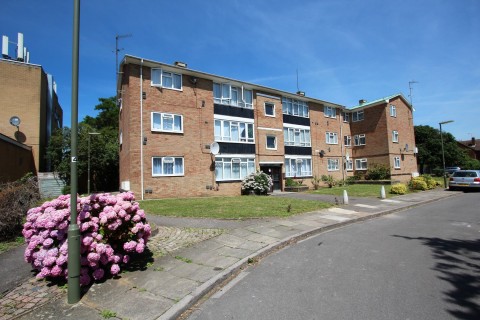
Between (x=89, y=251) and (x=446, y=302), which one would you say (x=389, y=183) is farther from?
(x=89, y=251)

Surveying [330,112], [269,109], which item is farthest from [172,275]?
[330,112]

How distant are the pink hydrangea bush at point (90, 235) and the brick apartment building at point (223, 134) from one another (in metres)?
12.7

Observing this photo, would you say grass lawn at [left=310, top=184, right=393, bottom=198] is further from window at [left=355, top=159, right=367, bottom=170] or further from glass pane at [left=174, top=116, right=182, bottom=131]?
glass pane at [left=174, top=116, right=182, bottom=131]

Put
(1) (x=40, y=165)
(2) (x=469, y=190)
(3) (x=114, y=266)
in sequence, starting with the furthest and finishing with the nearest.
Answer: (1) (x=40, y=165) → (2) (x=469, y=190) → (3) (x=114, y=266)

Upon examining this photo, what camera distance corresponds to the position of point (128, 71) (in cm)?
1853

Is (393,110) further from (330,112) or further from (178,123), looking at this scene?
(178,123)

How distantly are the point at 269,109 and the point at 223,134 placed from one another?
6.06m

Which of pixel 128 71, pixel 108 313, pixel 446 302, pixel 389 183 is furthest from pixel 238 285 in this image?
pixel 389 183

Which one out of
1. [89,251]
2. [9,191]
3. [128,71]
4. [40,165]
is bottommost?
[89,251]

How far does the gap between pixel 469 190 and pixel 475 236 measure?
19354 millimetres

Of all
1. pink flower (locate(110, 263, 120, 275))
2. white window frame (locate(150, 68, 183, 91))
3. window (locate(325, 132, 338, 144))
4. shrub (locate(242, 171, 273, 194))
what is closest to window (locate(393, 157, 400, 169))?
window (locate(325, 132, 338, 144))

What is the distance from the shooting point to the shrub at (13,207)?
7.82 m

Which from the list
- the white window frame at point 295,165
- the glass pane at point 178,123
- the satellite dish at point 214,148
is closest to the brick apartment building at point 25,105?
the glass pane at point 178,123

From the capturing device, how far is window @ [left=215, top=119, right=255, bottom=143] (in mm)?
22188
